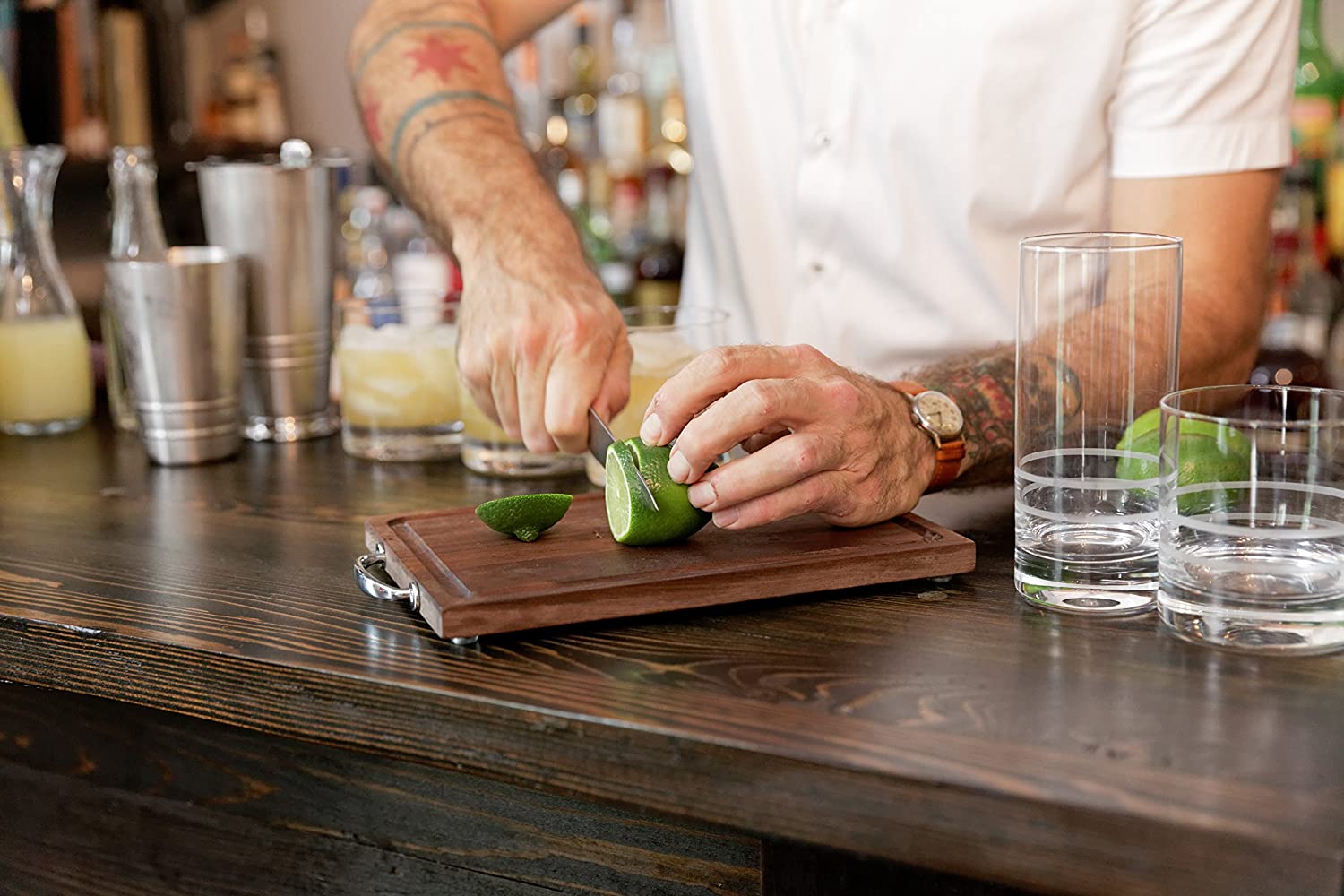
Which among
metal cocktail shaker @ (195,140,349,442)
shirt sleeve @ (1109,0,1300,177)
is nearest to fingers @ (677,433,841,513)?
shirt sleeve @ (1109,0,1300,177)

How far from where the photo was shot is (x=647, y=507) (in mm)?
964

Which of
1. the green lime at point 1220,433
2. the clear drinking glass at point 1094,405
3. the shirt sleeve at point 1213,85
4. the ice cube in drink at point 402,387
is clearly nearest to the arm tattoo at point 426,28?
the ice cube in drink at point 402,387

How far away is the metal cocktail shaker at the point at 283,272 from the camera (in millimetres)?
1554

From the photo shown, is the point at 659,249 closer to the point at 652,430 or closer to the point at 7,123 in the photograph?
the point at 7,123

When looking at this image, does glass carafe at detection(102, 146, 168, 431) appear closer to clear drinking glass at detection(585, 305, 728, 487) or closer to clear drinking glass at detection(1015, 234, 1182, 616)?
clear drinking glass at detection(585, 305, 728, 487)

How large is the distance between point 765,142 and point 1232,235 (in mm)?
579

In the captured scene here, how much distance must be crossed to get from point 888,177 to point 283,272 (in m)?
0.68

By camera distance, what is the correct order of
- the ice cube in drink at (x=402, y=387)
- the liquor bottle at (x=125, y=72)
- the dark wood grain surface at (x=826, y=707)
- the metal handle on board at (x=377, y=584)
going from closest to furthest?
the dark wood grain surface at (x=826, y=707), the metal handle on board at (x=377, y=584), the ice cube in drink at (x=402, y=387), the liquor bottle at (x=125, y=72)

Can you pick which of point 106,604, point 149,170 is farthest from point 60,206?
point 106,604

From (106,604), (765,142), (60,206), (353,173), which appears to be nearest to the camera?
(106,604)

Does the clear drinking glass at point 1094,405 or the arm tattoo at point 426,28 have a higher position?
the arm tattoo at point 426,28

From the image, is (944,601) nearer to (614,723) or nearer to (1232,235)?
(614,723)

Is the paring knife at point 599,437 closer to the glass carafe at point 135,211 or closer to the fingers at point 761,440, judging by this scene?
the fingers at point 761,440

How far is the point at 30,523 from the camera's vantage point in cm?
129
